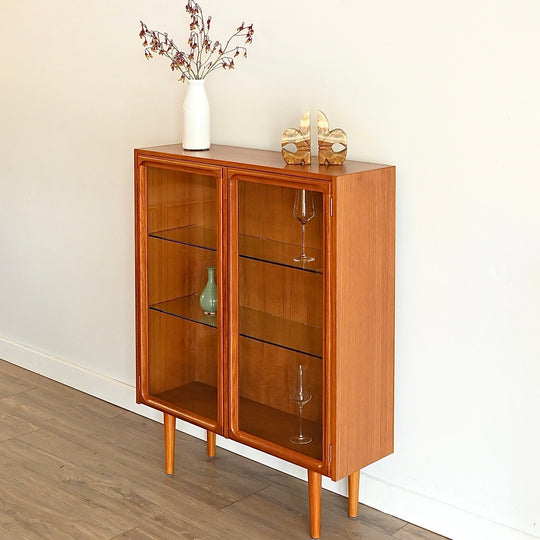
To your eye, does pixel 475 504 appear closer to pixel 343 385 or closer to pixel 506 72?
pixel 343 385

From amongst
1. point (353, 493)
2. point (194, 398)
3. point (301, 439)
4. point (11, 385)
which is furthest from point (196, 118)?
point (11, 385)

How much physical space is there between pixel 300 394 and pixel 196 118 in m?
0.96

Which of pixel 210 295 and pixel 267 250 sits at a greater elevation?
pixel 267 250

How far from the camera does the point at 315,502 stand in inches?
103

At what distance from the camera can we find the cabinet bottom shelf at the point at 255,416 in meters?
2.58

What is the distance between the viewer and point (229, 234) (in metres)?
2.61

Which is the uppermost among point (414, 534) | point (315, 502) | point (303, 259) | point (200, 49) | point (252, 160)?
point (200, 49)

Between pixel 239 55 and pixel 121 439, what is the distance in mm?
1526

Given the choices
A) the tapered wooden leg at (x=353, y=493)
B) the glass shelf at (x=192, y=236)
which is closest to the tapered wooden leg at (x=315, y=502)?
the tapered wooden leg at (x=353, y=493)

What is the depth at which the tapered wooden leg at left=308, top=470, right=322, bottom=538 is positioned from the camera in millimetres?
2605

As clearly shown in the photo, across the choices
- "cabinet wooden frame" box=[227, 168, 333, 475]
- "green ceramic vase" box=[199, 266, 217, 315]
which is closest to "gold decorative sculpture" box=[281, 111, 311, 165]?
"cabinet wooden frame" box=[227, 168, 333, 475]

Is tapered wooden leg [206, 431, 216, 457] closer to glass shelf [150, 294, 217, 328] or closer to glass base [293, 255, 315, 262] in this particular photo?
glass shelf [150, 294, 217, 328]

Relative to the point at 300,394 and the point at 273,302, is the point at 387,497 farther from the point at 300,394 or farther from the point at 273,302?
the point at 273,302

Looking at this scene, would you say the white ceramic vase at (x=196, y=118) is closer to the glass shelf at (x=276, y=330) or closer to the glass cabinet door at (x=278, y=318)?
the glass cabinet door at (x=278, y=318)
